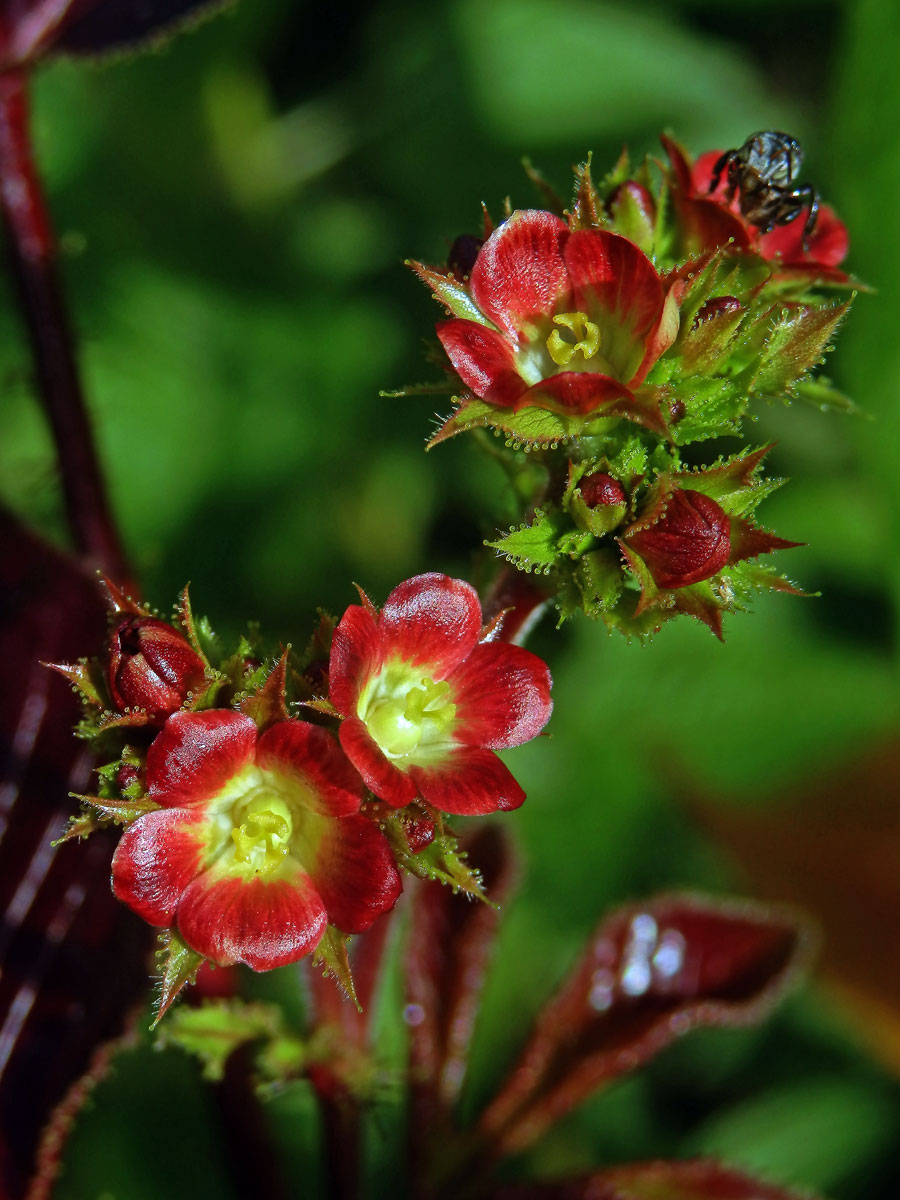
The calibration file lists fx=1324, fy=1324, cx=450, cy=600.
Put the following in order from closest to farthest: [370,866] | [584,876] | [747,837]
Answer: [370,866], [747,837], [584,876]

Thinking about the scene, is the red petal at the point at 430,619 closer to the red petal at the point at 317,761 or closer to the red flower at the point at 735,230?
the red petal at the point at 317,761

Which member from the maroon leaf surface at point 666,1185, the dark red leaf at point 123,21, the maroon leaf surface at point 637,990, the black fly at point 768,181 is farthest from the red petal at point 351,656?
the dark red leaf at point 123,21

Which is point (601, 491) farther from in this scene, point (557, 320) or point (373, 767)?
point (373, 767)

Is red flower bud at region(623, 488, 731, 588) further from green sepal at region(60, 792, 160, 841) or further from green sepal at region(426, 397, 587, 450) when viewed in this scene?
green sepal at region(60, 792, 160, 841)

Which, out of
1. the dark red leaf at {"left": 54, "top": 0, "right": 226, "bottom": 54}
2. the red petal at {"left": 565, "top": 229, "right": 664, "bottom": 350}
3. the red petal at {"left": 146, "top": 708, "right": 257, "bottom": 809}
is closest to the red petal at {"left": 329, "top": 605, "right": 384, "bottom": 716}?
the red petal at {"left": 146, "top": 708, "right": 257, "bottom": 809}

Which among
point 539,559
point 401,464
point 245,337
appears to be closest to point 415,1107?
point 539,559

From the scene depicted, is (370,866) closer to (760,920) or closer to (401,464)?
(760,920)
